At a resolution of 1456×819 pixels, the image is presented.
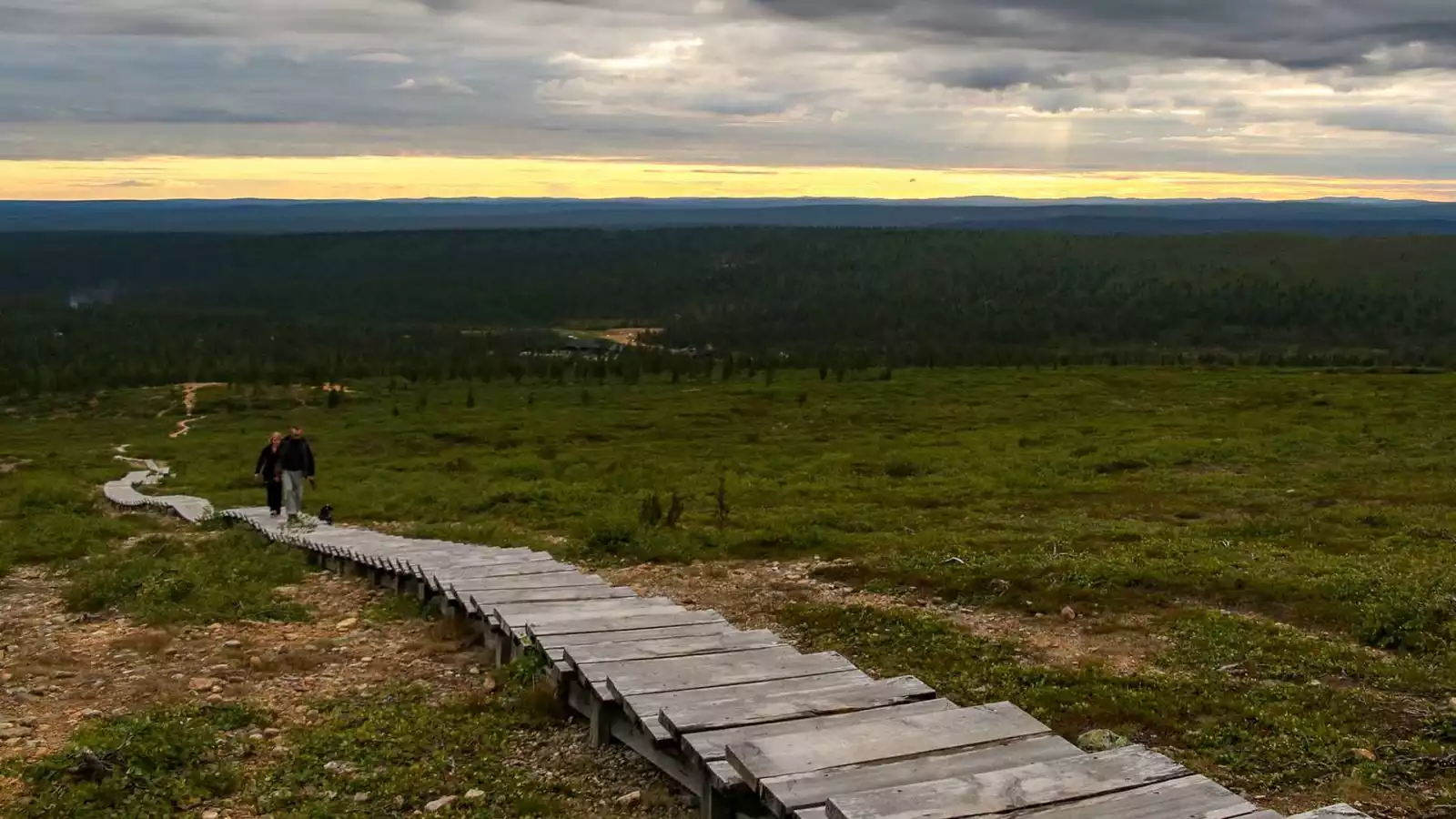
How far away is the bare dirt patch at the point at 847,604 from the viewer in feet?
38.5

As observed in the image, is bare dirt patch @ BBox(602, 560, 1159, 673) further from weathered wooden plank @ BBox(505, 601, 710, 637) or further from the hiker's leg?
the hiker's leg

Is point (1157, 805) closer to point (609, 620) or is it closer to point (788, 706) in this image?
point (788, 706)

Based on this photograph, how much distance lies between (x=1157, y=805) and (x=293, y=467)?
19.1 metres

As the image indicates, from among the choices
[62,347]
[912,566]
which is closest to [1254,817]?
[912,566]

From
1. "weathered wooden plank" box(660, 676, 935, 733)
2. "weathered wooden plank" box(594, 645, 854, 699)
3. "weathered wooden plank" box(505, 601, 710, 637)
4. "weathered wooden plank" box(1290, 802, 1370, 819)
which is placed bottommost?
"weathered wooden plank" box(505, 601, 710, 637)

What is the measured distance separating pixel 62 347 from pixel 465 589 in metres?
151

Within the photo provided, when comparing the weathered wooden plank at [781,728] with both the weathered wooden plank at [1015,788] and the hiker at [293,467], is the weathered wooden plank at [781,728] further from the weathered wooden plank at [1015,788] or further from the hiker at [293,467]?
the hiker at [293,467]

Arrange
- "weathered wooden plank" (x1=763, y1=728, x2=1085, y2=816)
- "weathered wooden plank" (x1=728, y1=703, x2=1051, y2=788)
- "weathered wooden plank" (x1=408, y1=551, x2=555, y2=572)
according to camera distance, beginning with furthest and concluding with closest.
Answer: "weathered wooden plank" (x1=408, y1=551, x2=555, y2=572)
"weathered wooden plank" (x1=728, y1=703, x2=1051, y2=788)
"weathered wooden plank" (x1=763, y1=728, x2=1085, y2=816)

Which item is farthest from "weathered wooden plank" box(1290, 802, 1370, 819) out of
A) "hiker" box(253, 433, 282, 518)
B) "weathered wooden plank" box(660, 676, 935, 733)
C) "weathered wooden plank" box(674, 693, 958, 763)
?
"hiker" box(253, 433, 282, 518)

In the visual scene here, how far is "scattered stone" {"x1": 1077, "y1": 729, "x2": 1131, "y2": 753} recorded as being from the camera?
8.45 metres

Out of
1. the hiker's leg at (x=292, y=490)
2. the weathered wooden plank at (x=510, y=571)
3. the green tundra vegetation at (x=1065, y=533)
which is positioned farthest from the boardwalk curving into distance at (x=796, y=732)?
the hiker's leg at (x=292, y=490)

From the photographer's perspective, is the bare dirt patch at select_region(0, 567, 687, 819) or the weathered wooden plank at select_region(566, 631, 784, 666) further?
the weathered wooden plank at select_region(566, 631, 784, 666)

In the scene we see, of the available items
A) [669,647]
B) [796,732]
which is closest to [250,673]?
[669,647]

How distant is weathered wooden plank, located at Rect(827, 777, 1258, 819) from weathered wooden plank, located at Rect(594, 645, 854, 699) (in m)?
2.63
